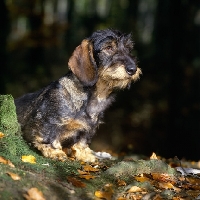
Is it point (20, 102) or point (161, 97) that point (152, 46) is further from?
point (20, 102)

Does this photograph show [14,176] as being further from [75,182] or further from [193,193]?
[193,193]

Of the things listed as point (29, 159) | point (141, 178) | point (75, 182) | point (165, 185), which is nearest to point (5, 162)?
point (29, 159)

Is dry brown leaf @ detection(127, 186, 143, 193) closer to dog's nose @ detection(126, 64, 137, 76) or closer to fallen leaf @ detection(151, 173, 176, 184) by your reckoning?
fallen leaf @ detection(151, 173, 176, 184)

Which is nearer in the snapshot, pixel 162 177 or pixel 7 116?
pixel 162 177

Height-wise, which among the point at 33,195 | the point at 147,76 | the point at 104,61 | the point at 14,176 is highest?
the point at 147,76

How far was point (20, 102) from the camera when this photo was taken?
644 centimetres

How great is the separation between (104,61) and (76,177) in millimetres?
1750

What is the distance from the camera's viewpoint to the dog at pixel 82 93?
5.49 m

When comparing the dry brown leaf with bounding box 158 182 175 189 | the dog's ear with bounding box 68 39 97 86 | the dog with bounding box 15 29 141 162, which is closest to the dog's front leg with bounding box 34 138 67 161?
the dog with bounding box 15 29 141 162

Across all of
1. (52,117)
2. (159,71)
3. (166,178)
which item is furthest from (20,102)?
(159,71)

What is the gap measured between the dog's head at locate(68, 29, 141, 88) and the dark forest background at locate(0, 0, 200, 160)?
5099mm

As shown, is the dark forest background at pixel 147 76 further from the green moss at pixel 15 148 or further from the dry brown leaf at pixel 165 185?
the dry brown leaf at pixel 165 185

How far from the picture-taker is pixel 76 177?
448 cm

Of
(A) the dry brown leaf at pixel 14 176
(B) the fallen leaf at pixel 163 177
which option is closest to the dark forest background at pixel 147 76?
(B) the fallen leaf at pixel 163 177
